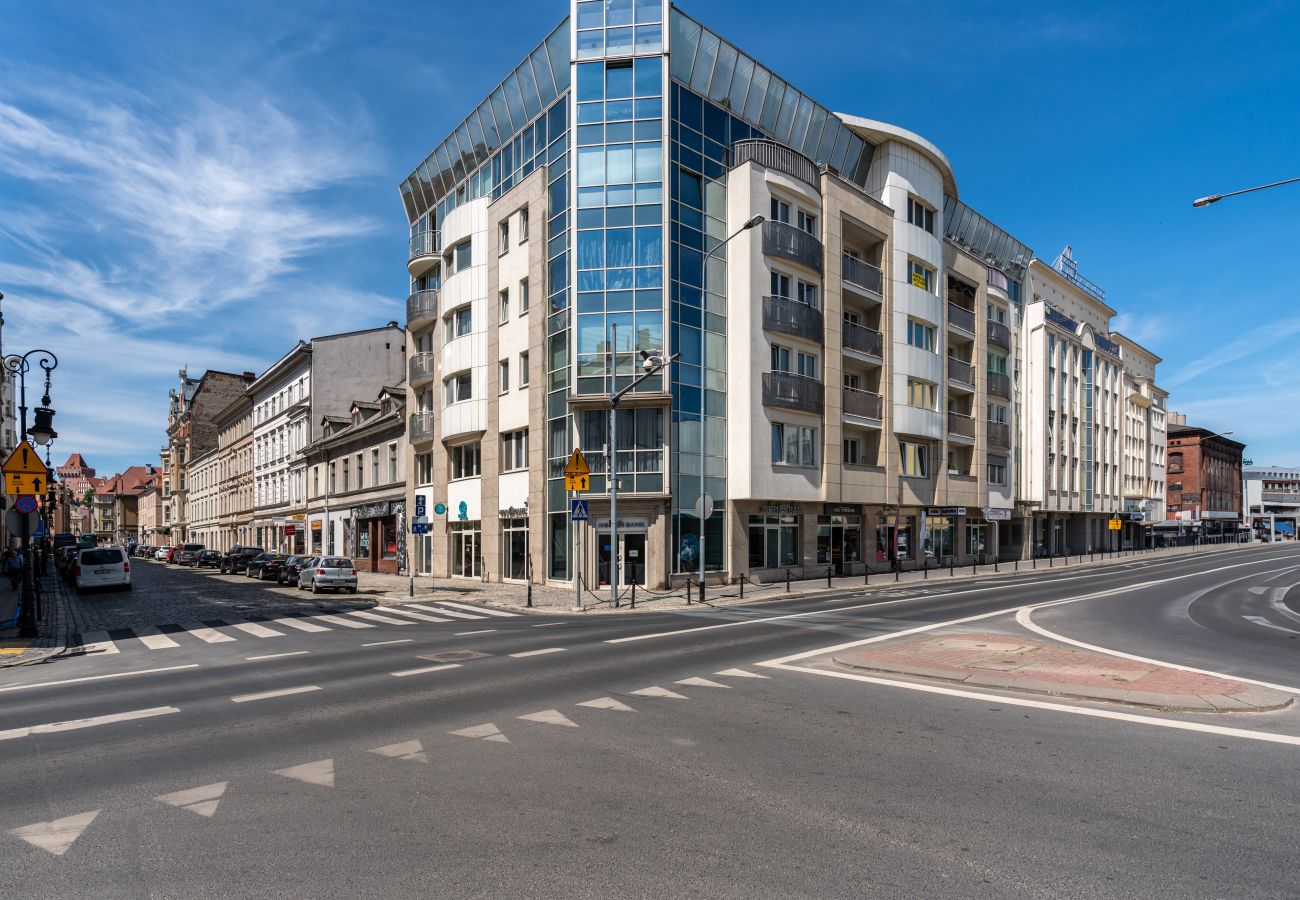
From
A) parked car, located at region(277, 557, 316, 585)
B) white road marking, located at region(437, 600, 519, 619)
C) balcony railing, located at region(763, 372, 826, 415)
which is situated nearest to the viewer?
white road marking, located at region(437, 600, 519, 619)

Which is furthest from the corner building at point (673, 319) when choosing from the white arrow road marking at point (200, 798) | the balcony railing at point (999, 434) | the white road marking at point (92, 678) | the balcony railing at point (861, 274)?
the white arrow road marking at point (200, 798)

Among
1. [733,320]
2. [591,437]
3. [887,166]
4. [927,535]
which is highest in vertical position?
[887,166]

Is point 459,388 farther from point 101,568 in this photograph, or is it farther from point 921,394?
point 921,394

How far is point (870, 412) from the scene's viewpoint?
122ft

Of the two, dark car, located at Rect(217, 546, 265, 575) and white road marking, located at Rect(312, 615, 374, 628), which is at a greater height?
white road marking, located at Rect(312, 615, 374, 628)

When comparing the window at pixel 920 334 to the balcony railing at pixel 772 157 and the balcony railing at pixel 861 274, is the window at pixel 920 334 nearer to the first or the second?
the balcony railing at pixel 861 274

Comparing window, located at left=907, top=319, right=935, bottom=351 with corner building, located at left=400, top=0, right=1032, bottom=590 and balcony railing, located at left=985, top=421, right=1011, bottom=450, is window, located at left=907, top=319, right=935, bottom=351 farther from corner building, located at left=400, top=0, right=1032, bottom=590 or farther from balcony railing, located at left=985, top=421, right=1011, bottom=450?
balcony railing, located at left=985, top=421, right=1011, bottom=450

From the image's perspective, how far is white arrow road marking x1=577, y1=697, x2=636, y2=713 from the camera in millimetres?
9336

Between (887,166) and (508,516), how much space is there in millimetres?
26270

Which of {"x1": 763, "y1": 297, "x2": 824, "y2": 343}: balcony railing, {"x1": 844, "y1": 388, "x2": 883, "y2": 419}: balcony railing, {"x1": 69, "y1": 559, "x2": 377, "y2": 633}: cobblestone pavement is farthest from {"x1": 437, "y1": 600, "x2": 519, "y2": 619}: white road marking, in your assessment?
{"x1": 844, "y1": 388, "x2": 883, "y2": 419}: balcony railing

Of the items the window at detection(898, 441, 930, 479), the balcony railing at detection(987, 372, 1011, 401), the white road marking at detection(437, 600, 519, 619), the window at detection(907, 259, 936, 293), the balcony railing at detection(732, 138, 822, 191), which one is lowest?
the white road marking at detection(437, 600, 519, 619)

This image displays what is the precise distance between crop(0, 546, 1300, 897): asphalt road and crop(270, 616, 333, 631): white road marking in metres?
6.13

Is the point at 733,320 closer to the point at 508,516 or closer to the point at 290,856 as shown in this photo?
the point at 508,516

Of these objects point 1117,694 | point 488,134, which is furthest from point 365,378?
point 1117,694
